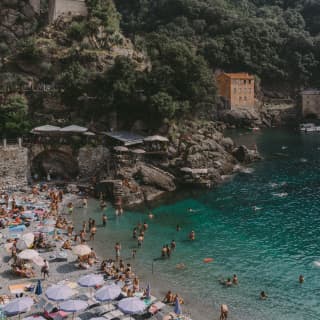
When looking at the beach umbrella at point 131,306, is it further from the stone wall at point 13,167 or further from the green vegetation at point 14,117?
the green vegetation at point 14,117

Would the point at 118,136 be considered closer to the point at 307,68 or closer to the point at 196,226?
the point at 196,226

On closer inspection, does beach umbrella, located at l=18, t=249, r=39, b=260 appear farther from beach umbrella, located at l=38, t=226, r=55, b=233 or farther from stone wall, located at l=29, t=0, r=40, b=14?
stone wall, located at l=29, t=0, r=40, b=14

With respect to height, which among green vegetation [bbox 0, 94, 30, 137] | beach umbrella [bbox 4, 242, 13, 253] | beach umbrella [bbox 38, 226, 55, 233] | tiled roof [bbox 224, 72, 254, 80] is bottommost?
beach umbrella [bbox 4, 242, 13, 253]

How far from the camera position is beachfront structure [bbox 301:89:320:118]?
118 metres

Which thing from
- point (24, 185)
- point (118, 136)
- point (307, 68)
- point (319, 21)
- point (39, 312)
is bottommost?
point (39, 312)

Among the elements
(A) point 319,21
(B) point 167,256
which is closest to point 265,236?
(B) point 167,256

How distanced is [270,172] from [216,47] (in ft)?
231

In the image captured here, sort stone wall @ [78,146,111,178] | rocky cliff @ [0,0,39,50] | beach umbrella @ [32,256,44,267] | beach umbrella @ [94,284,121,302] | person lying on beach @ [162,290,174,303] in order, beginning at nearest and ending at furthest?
beach umbrella @ [94,284,121,302], person lying on beach @ [162,290,174,303], beach umbrella @ [32,256,44,267], stone wall @ [78,146,111,178], rocky cliff @ [0,0,39,50]

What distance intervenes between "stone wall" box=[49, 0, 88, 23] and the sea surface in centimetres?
3726

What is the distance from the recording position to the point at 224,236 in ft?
133

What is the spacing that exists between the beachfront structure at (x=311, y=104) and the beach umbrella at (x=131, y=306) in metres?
102

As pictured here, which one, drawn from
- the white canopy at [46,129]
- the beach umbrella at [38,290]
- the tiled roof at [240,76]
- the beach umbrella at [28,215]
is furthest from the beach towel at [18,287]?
the tiled roof at [240,76]

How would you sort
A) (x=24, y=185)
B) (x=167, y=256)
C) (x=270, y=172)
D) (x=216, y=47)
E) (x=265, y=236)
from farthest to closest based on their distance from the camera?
(x=216, y=47), (x=270, y=172), (x=24, y=185), (x=265, y=236), (x=167, y=256)

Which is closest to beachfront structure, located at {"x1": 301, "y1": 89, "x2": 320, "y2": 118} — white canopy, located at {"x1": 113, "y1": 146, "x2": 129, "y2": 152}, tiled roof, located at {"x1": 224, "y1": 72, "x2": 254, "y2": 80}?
tiled roof, located at {"x1": 224, "y1": 72, "x2": 254, "y2": 80}
